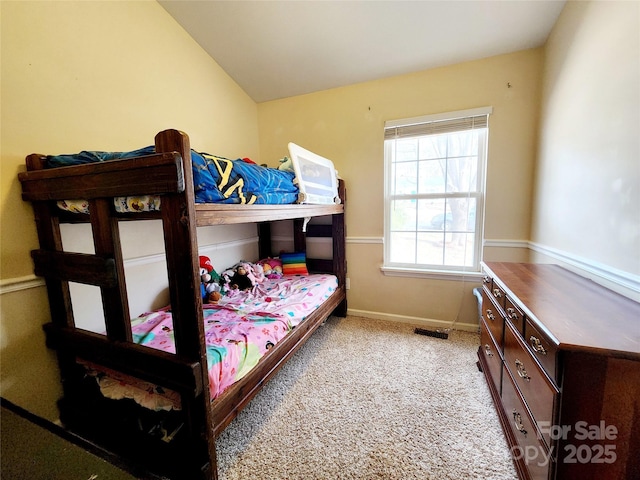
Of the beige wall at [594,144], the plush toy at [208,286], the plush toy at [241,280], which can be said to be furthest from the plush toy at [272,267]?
the beige wall at [594,144]

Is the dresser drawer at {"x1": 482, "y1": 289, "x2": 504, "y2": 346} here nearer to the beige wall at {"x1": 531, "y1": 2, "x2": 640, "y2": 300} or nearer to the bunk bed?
the beige wall at {"x1": 531, "y1": 2, "x2": 640, "y2": 300}

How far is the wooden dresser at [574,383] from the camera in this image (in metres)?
0.74

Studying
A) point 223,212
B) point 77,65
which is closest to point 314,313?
point 223,212

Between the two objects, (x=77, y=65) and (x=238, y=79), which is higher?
(x=238, y=79)

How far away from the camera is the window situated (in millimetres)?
2342

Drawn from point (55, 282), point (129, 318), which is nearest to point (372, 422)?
point (129, 318)

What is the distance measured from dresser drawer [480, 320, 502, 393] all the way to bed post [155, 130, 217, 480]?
1.48 meters

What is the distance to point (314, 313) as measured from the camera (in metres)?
2.04

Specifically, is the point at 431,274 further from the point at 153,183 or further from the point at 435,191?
the point at 153,183

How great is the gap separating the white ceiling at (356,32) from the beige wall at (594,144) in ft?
1.14

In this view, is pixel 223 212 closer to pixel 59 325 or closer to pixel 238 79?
pixel 59 325

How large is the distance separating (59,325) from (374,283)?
7.90 ft

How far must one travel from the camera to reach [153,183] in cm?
92

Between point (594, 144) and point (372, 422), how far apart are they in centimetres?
194
